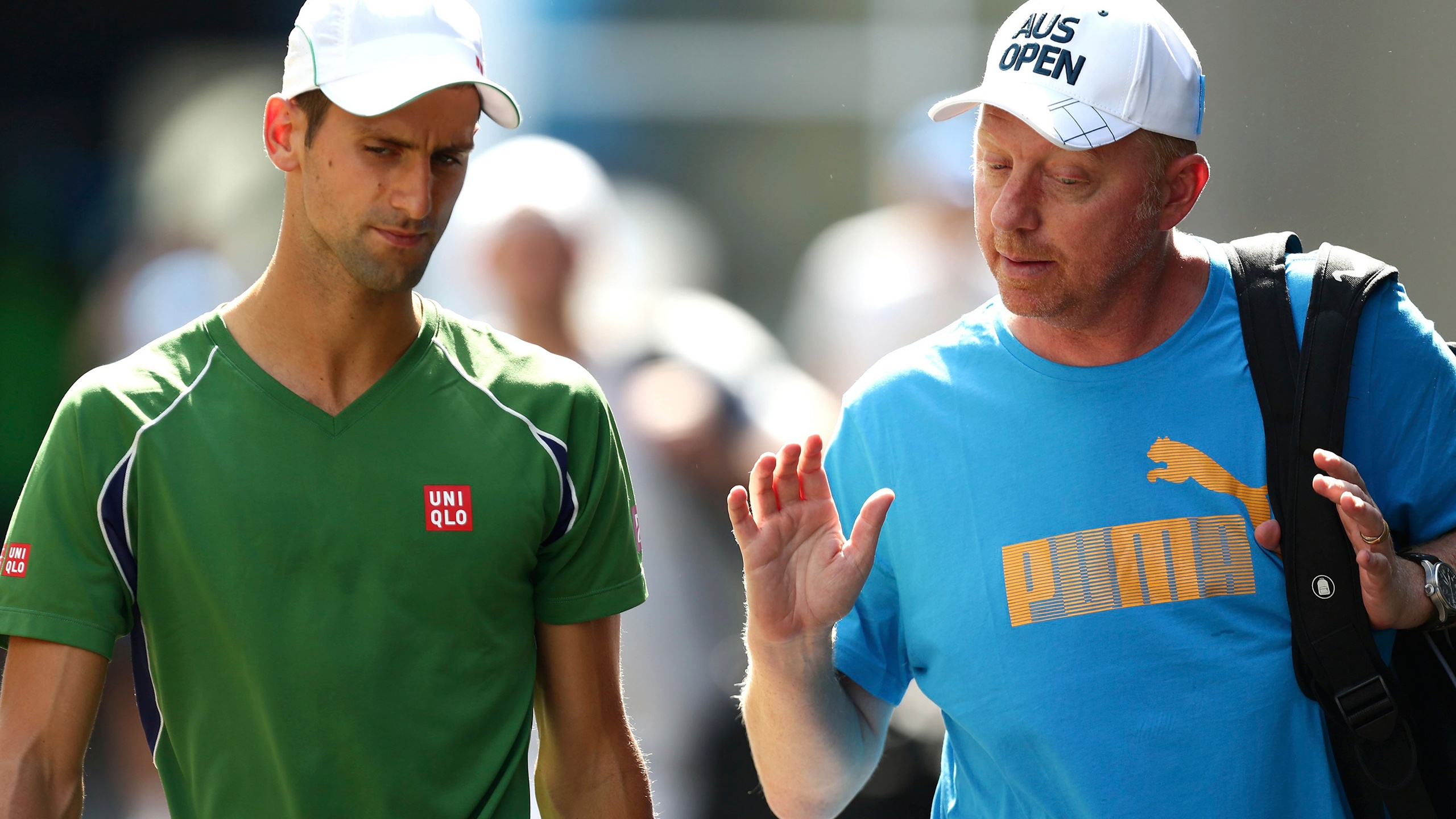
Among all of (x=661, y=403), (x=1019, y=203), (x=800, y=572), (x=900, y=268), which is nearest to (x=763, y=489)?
(x=800, y=572)

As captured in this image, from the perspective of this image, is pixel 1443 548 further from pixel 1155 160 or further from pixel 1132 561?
pixel 1155 160

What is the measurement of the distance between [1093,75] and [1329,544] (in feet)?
2.71

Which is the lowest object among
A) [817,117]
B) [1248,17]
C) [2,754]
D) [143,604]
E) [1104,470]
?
[2,754]

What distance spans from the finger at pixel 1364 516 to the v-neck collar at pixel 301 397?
4.78 ft

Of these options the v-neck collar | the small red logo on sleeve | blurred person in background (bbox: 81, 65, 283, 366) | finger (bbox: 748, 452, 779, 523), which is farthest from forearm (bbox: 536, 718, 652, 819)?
blurred person in background (bbox: 81, 65, 283, 366)

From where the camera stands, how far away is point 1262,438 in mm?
2254

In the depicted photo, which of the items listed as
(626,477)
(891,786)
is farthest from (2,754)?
(891,786)

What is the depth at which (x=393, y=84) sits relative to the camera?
88.8 inches

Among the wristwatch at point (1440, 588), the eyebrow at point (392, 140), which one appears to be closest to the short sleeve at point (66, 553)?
the eyebrow at point (392, 140)

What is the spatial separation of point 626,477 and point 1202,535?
3.24 feet

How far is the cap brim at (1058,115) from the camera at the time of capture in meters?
2.29

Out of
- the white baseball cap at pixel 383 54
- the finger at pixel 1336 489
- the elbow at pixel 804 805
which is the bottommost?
the elbow at pixel 804 805

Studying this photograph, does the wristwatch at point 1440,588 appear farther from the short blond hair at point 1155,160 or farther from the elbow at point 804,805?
the elbow at point 804,805

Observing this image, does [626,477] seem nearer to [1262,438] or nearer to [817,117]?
[1262,438]
